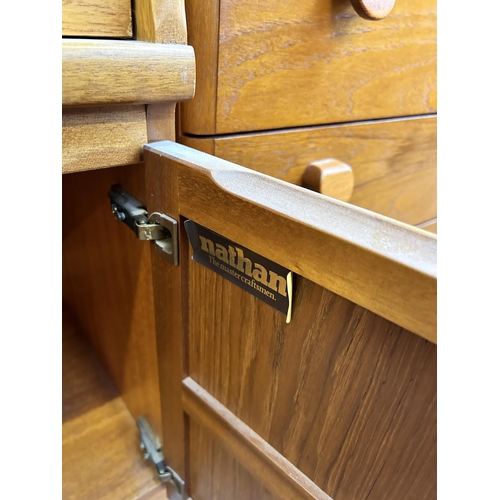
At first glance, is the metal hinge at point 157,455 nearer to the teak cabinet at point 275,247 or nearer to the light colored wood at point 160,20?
the teak cabinet at point 275,247

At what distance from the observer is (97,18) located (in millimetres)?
353

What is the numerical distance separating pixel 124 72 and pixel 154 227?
146mm

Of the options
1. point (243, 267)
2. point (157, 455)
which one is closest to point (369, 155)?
point (243, 267)

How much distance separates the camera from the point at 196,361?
0.47 meters

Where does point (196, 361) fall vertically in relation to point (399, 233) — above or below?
below

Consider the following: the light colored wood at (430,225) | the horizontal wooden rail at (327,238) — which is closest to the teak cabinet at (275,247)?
the horizontal wooden rail at (327,238)

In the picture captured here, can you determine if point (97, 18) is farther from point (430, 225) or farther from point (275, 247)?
point (430, 225)

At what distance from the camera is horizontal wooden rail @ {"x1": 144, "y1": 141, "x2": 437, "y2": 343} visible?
0.75 feet

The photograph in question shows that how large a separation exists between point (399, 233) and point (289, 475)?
26cm

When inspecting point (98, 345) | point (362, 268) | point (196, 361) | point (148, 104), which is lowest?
point (98, 345)

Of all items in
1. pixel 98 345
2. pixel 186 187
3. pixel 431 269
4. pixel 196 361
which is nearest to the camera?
pixel 431 269

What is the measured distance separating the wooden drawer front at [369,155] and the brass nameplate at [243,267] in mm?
131

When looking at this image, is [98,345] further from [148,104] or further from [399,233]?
[399,233]
